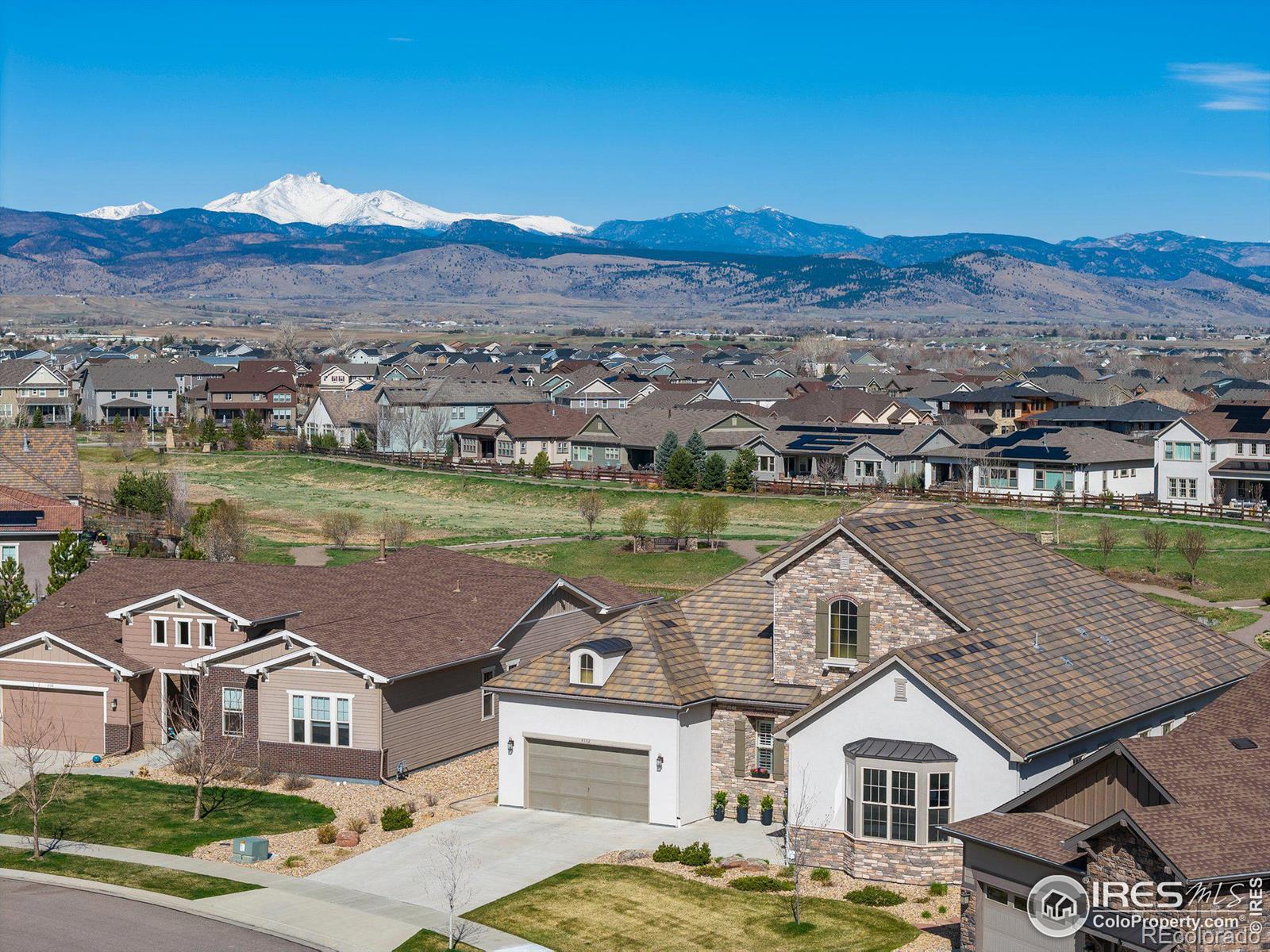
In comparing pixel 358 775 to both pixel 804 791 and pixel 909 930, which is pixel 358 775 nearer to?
pixel 804 791

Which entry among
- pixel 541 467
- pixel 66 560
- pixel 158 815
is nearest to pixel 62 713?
pixel 158 815

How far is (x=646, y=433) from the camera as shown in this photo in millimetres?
107125

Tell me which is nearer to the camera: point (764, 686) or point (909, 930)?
point (909, 930)

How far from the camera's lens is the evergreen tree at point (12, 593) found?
47438mm

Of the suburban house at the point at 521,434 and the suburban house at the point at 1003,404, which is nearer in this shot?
the suburban house at the point at 521,434

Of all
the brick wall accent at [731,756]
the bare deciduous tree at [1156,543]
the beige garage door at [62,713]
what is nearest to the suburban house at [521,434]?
the bare deciduous tree at [1156,543]

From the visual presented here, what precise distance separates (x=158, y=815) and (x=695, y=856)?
1184 cm

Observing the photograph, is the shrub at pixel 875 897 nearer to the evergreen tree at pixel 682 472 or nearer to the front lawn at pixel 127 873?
the front lawn at pixel 127 873

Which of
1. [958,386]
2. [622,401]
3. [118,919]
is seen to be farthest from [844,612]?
[958,386]

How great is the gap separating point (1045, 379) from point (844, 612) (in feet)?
401

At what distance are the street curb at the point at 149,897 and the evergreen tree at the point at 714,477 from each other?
68.6m

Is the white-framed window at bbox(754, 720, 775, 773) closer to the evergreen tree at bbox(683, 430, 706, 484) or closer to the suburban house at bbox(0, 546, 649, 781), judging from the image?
the suburban house at bbox(0, 546, 649, 781)

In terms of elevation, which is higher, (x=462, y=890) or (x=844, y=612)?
(x=844, y=612)

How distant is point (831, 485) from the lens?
3647 inches
